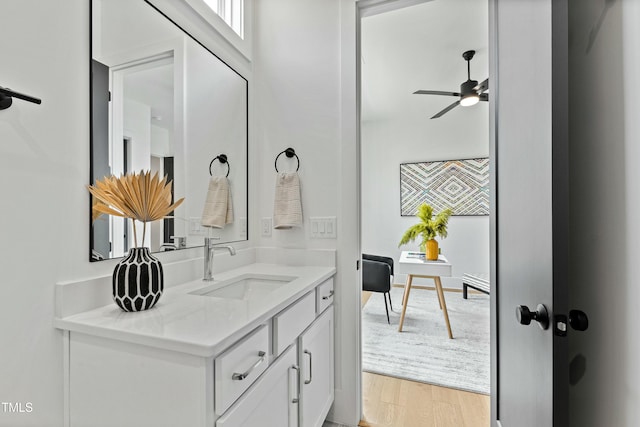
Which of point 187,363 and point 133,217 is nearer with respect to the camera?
point 187,363

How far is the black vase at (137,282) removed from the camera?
0.91 meters

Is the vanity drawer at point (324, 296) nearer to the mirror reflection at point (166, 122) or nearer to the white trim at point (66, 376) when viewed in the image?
the mirror reflection at point (166, 122)

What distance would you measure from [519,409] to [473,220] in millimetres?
3961

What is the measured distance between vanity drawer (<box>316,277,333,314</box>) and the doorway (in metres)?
0.51

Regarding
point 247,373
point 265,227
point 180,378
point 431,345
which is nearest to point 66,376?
point 180,378

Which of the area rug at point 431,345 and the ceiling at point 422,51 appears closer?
the area rug at point 431,345

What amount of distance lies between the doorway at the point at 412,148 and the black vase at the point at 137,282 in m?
1.19

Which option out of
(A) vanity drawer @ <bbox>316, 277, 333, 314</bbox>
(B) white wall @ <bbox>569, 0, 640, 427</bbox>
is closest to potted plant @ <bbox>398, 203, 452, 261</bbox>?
(A) vanity drawer @ <bbox>316, 277, 333, 314</bbox>

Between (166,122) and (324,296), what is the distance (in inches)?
43.0

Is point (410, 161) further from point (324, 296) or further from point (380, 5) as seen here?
point (324, 296)

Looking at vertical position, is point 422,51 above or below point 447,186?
above

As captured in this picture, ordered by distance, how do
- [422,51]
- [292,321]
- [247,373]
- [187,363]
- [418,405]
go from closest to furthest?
[187,363], [247,373], [292,321], [418,405], [422,51]

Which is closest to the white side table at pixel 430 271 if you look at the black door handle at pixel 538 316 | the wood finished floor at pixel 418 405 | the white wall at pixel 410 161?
the wood finished floor at pixel 418 405

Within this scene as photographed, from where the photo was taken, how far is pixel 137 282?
0.92 meters
